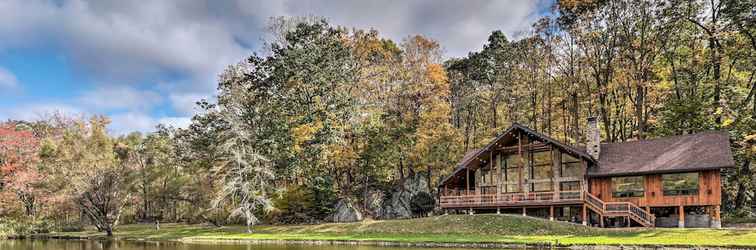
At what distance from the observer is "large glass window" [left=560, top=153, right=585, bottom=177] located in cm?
3147

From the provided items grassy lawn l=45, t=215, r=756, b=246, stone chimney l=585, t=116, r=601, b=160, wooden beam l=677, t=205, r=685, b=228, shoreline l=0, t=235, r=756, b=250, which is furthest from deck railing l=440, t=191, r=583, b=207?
shoreline l=0, t=235, r=756, b=250

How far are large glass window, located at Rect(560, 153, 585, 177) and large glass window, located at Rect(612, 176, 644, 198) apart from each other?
203cm

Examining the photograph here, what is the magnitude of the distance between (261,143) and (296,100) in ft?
14.2

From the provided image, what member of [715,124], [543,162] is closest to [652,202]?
[543,162]

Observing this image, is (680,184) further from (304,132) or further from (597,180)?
(304,132)

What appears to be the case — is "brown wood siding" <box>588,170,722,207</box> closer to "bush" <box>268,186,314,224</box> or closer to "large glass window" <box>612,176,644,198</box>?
"large glass window" <box>612,176,644,198</box>

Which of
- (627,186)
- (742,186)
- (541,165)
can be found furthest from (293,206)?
(742,186)

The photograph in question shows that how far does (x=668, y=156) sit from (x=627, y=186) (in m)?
2.74

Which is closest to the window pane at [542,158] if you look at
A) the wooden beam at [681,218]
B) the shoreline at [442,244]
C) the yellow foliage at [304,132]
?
the wooden beam at [681,218]

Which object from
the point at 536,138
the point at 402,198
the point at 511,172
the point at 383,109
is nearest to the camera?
the point at 536,138

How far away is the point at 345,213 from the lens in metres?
40.8

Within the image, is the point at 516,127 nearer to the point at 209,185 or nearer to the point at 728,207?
the point at 728,207

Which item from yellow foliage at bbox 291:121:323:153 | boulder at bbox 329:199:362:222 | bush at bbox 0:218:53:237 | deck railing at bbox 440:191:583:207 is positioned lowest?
bush at bbox 0:218:53:237

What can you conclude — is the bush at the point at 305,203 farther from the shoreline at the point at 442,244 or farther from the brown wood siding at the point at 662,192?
the brown wood siding at the point at 662,192
